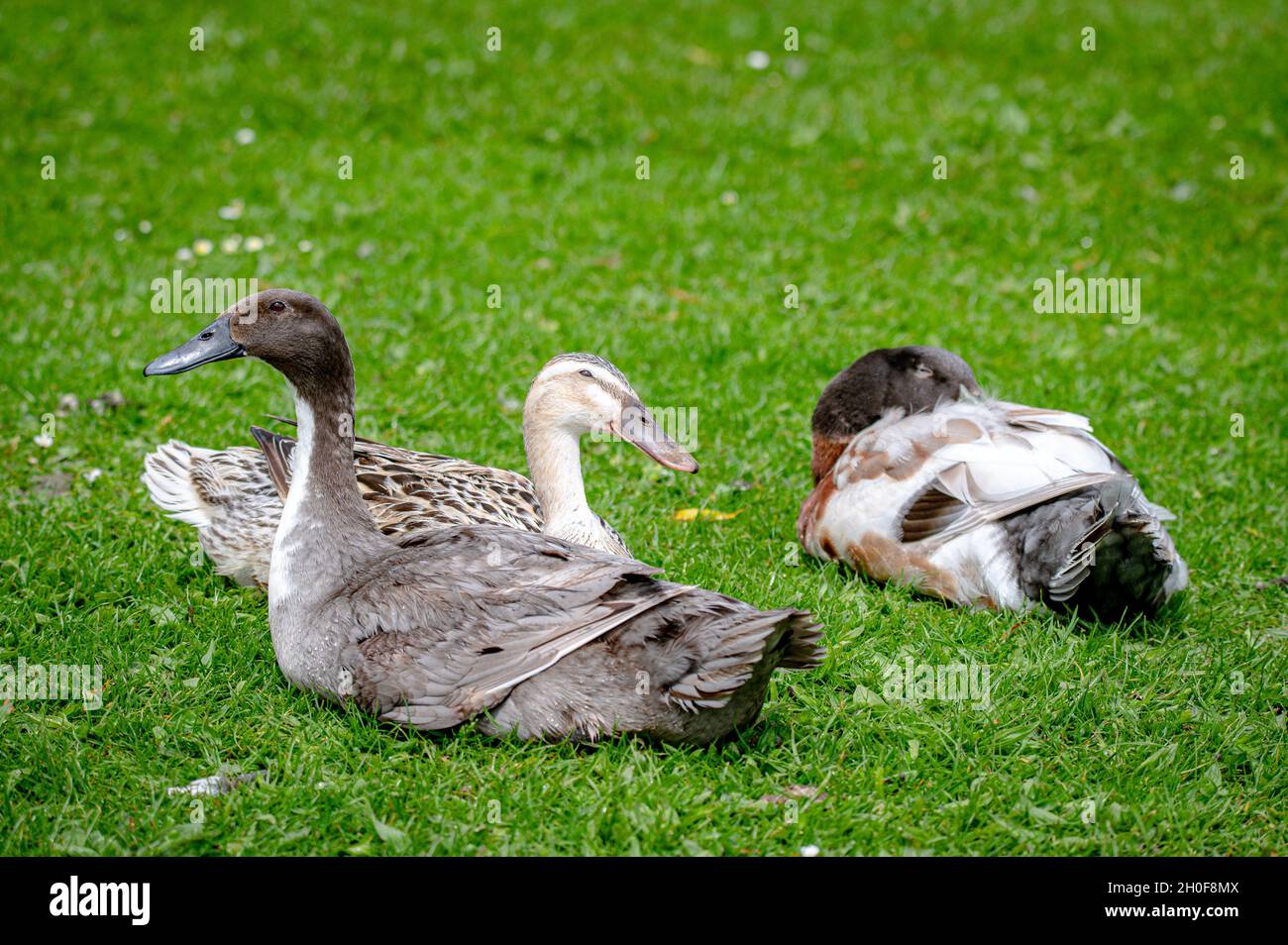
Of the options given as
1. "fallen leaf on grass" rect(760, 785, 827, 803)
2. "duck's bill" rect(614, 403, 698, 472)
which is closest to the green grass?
"fallen leaf on grass" rect(760, 785, 827, 803)

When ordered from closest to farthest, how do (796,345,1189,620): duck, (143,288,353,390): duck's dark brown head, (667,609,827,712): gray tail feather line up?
(667,609,827,712): gray tail feather
(143,288,353,390): duck's dark brown head
(796,345,1189,620): duck

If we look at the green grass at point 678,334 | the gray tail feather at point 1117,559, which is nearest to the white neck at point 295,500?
the green grass at point 678,334

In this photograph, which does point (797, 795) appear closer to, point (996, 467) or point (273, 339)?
point (996, 467)

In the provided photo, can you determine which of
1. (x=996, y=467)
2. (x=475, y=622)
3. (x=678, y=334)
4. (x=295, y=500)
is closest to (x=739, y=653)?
(x=475, y=622)

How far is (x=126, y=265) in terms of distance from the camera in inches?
343

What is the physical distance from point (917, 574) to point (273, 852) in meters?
2.98

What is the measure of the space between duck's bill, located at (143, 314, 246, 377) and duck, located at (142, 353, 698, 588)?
33.1 inches

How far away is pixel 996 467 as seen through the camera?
17.3 feet

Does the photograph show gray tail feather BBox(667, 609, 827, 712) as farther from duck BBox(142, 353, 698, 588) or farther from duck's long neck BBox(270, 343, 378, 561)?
duck's long neck BBox(270, 343, 378, 561)

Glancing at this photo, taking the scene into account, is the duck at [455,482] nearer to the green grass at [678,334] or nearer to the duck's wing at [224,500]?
the duck's wing at [224,500]

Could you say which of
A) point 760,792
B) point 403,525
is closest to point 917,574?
point 760,792

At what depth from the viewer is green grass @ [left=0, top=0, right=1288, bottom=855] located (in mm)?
3834

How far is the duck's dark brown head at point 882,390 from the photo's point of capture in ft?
19.9

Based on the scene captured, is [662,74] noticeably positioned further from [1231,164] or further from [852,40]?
[1231,164]
